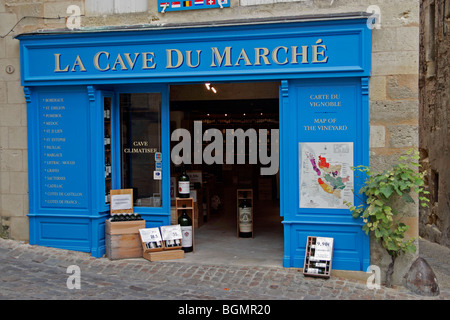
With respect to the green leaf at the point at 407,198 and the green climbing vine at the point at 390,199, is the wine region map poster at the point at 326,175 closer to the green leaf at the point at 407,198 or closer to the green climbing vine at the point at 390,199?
the green climbing vine at the point at 390,199

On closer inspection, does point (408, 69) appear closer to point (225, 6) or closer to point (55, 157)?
point (225, 6)

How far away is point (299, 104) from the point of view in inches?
275

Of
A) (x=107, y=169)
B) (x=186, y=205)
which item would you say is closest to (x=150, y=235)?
(x=186, y=205)

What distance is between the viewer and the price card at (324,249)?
6695 mm

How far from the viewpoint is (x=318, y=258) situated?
671cm

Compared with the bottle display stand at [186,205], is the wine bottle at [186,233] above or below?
below

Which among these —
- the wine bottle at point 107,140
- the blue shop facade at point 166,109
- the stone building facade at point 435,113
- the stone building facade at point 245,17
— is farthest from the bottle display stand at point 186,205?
the stone building facade at point 435,113

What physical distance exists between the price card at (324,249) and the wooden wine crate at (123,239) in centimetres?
263

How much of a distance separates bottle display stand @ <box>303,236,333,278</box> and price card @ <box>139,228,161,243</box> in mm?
2223

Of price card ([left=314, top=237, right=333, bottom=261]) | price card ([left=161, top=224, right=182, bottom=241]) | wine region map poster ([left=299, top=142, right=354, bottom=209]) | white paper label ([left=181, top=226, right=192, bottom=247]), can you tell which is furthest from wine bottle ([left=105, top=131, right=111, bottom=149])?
price card ([left=314, top=237, right=333, bottom=261])

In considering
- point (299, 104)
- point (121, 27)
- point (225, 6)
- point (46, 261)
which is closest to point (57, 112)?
point (121, 27)

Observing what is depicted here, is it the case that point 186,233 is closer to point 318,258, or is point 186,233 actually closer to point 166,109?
point 166,109

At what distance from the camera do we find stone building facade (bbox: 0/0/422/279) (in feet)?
21.5

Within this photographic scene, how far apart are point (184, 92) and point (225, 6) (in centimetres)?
386
